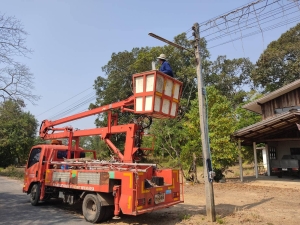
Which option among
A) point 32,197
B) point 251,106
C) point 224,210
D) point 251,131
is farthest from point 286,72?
point 32,197

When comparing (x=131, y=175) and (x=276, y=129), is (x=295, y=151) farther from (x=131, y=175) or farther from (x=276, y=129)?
(x=131, y=175)

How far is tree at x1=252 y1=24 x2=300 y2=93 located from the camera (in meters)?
33.6

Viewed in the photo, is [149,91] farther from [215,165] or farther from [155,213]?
[215,165]

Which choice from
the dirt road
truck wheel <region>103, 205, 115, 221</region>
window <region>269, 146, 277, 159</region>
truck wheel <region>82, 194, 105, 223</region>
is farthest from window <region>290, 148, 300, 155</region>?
truck wheel <region>82, 194, 105, 223</region>

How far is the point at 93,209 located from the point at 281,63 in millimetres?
33846

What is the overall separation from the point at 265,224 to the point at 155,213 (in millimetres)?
3206

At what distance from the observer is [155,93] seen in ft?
22.9

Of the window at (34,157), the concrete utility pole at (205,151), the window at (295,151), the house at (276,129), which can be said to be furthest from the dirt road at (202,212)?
the window at (295,151)

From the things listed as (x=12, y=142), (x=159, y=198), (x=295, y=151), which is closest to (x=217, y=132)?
(x=295, y=151)

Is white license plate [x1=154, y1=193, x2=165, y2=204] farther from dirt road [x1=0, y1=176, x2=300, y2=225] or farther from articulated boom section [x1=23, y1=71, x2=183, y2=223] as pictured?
dirt road [x1=0, y1=176, x2=300, y2=225]

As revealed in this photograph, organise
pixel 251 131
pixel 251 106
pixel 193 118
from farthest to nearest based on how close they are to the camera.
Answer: pixel 251 106 → pixel 193 118 → pixel 251 131

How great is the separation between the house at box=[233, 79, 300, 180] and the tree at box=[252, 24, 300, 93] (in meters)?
15.6

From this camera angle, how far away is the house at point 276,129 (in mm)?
15539

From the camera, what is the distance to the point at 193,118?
55.5 ft
